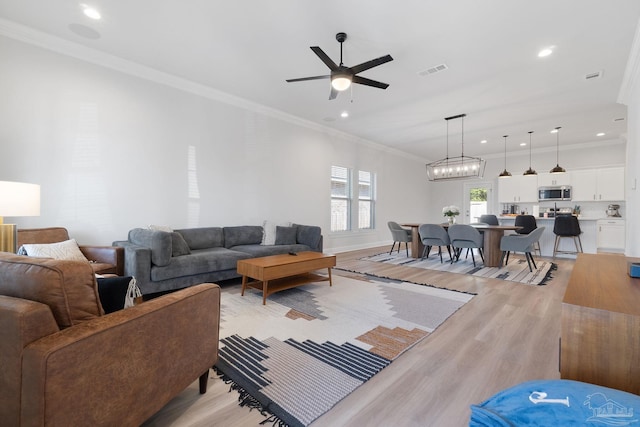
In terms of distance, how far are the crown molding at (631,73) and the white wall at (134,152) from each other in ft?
16.1

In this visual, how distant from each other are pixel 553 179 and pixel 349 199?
5640mm

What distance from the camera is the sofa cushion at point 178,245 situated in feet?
12.3

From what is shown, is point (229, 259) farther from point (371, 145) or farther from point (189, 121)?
point (371, 145)

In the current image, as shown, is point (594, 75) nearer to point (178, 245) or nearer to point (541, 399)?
point (541, 399)

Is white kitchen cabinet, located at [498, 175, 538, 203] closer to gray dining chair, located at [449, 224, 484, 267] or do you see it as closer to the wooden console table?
gray dining chair, located at [449, 224, 484, 267]

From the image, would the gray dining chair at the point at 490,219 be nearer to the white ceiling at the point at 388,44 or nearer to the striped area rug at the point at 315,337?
the white ceiling at the point at 388,44

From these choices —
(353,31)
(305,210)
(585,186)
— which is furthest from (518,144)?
(353,31)

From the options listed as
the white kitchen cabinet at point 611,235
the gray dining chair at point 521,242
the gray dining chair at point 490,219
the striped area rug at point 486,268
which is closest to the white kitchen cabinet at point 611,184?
the white kitchen cabinet at point 611,235

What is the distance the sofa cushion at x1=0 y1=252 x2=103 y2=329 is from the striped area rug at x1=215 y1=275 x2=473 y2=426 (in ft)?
3.27

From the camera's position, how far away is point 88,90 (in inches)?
139

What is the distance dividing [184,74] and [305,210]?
3.35 meters

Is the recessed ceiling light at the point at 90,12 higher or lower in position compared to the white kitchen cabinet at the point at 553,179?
higher

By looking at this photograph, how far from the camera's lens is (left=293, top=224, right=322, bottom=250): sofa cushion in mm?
4945

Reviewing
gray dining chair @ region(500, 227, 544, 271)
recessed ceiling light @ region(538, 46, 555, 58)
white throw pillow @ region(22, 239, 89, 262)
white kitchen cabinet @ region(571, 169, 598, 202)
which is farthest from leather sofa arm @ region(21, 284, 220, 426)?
white kitchen cabinet @ region(571, 169, 598, 202)
